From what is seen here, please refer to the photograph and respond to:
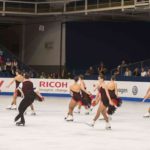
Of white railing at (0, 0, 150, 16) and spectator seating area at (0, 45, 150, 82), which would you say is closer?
spectator seating area at (0, 45, 150, 82)

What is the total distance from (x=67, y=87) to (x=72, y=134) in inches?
644

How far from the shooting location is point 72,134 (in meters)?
11.7

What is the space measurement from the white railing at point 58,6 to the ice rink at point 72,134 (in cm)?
1641

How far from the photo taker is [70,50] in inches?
1437

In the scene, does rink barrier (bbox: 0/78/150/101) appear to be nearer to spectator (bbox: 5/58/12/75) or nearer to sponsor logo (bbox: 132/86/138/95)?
sponsor logo (bbox: 132/86/138/95)

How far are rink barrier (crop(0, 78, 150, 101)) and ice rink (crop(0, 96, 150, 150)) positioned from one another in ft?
29.4

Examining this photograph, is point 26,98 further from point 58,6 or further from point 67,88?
point 58,6

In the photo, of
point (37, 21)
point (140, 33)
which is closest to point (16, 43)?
point (37, 21)

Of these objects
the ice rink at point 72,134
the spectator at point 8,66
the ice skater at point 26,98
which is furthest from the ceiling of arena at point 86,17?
the ice skater at point 26,98

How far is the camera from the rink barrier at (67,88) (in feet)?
84.1

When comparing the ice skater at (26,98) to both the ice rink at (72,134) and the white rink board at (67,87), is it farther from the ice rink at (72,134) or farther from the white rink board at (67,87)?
the white rink board at (67,87)

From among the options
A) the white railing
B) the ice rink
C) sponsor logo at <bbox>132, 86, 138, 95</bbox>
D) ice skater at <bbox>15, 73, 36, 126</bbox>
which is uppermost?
the white railing

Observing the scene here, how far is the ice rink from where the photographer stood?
9742 mm

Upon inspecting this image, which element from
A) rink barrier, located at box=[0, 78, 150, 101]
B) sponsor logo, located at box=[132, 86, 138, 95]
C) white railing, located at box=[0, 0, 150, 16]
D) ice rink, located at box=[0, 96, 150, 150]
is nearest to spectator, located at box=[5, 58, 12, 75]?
rink barrier, located at box=[0, 78, 150, 101]
